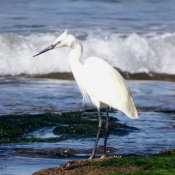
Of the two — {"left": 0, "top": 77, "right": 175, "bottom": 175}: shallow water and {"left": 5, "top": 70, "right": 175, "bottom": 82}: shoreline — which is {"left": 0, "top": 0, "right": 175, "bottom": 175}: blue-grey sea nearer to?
{"left": 0, "top": 77, "right": 175, "bottom": 175}: shallow water

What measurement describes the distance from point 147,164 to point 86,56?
1123 centimetres

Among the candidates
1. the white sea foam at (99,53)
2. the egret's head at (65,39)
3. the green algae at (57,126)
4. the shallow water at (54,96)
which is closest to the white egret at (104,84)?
the egret's head at (65,39)

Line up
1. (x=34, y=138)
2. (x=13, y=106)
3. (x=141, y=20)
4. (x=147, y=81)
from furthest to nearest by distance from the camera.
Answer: (x=141, y=20) → (x=147, y=81) → (x=13, y=106) → (x=34, y=138)

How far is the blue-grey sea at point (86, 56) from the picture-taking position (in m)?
9.07

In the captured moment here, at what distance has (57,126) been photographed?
9742mm

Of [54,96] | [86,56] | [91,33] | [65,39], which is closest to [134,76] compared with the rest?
[86,56]

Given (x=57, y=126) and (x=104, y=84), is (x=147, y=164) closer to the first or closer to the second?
(x=104, y=84)

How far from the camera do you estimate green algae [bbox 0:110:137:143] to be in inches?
358

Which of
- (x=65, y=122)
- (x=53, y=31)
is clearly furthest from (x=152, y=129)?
(x=53, y=31)

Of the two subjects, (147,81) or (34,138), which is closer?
(34,138)

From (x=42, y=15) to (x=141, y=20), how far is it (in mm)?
3524

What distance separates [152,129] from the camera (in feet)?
32.2

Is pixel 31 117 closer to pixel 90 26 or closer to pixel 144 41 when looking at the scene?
pixel 144 41

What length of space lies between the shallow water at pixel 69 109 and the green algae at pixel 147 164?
98cm
